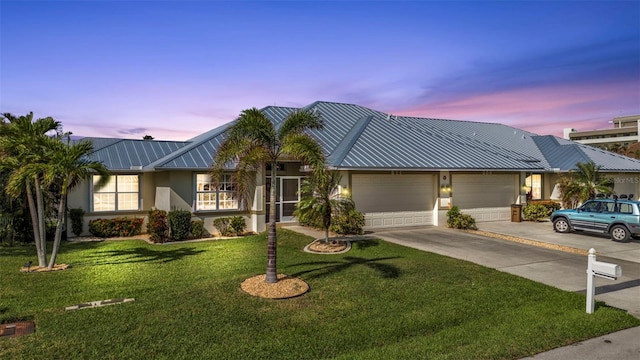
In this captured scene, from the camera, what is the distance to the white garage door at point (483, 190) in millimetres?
20625

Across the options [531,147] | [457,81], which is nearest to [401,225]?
[457,81]

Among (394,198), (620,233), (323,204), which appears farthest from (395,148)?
(620,233)

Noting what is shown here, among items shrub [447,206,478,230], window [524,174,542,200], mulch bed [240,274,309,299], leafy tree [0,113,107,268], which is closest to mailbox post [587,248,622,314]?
mulch bed [240,274,309,299]

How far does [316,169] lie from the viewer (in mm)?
9109

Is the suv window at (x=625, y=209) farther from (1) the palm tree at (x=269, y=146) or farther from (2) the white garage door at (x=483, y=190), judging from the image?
(1) the palm tree at (x=269, y=146)

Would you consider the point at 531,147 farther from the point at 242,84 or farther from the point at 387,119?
the point at 242,84

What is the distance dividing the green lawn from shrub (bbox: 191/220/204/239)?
4651 mm

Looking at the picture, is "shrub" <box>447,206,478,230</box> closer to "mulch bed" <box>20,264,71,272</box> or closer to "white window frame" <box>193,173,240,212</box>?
"white window frame" <box>193,173,240,212</box>

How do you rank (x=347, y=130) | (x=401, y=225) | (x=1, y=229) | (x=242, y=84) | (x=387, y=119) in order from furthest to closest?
(x=387, y=119) → (x=347, y=130) → (x=401, y=225) → (x=242, y=84) → (x=1, y=229)

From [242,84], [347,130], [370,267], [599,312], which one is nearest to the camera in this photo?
[599,312]

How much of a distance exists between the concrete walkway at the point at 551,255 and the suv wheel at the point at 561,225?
0.95 ft

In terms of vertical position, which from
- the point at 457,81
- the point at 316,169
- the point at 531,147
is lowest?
the point at 316,169

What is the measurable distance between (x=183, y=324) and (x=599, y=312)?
7731 mm

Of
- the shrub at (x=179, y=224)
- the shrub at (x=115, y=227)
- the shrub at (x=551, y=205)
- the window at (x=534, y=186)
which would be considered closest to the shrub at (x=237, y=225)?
the shrub at (x=179, y=224)
